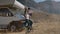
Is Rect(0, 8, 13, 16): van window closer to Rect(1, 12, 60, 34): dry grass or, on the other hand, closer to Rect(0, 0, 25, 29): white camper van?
Rect(0, 0, 25, 29): white camper van

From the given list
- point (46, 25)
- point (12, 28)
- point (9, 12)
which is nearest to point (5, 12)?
point (9, 12)

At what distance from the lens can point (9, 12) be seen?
6.27m

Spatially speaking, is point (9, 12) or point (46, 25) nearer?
point (9, 12)

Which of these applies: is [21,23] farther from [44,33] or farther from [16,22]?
[44,33]

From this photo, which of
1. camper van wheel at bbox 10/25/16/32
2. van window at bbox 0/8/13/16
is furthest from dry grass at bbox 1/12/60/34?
van window at bbox 0/8/13/16

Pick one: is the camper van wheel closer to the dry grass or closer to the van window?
the van window

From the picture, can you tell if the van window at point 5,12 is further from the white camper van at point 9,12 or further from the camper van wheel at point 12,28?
the camper van wheel at point 12,28

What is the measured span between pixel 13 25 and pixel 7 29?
26 cm

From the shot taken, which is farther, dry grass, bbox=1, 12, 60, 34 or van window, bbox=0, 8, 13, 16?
van window, bbox=0, 8, 13, 16

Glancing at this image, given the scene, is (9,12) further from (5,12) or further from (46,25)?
(46,25)

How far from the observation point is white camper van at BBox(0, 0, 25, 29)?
A: 20.2 feet

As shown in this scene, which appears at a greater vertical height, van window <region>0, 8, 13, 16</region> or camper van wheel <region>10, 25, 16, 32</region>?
van window <region>0, 8, 13, 16</region>

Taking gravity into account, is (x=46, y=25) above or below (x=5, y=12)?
below

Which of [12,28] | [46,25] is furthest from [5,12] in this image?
[46,25]
